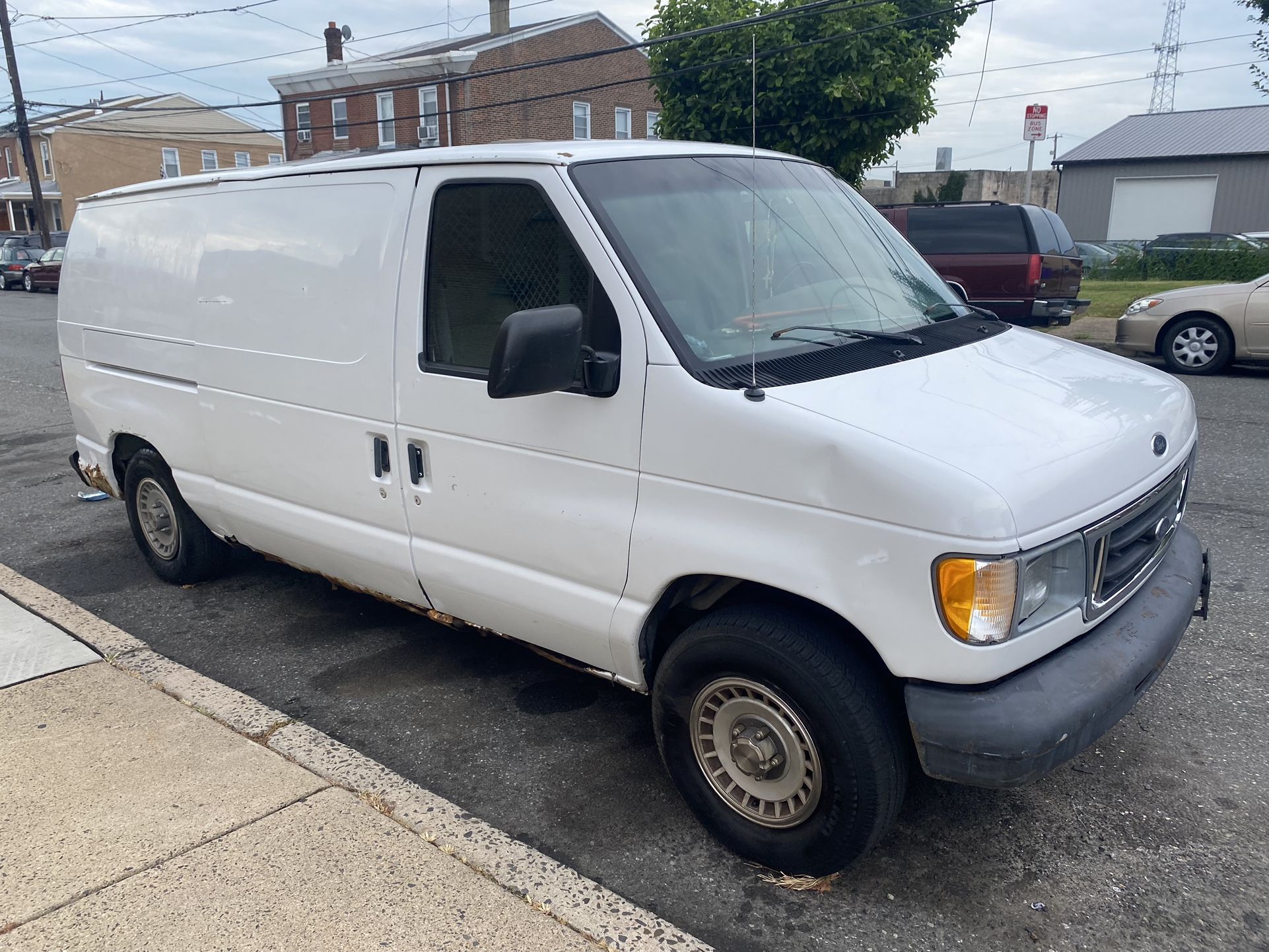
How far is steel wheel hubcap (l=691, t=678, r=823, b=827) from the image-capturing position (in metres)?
2.81

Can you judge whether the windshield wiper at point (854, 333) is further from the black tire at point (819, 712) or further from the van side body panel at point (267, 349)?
the van side body panel at point (267, 349)

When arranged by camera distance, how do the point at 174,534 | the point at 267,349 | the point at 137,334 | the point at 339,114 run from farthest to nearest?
the point at 339,114 < the point at 174,534 < the point at 137,334 < the point at 267,349

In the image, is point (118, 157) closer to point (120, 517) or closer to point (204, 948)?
point (120, 517)

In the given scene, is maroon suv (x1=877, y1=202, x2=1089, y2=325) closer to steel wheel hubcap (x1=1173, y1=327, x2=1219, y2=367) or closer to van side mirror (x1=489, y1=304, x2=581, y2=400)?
steel wheel hubcap (x1=1173, y1=327, x2=1219, y2=367)

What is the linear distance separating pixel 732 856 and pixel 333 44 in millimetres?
44666

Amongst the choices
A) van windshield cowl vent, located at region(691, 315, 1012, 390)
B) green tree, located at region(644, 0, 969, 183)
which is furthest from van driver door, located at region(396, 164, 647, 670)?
green tree, located at region(644, 0, 969, 183)

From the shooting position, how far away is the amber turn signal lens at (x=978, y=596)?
95.0 inches

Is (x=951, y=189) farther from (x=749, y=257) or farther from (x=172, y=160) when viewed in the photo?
(x=749, y=257)

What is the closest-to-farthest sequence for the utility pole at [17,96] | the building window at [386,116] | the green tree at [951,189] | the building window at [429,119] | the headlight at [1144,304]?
the headlight at [1144,304] < the utility pole at [17,96] < the building window at [429,119] < the building window at [386,116] < the green tree at [951,189]

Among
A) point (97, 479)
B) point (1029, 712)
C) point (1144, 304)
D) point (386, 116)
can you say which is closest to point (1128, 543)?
point (1029, 712)

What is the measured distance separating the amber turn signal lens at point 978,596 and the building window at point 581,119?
38716 millimetres

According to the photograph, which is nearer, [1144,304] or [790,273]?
[790,273]

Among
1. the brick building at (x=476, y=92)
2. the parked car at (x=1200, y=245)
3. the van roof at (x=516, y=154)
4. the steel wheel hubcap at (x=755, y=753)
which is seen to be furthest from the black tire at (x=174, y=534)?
the brick building at (x=476, y=92)

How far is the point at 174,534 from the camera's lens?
5281mm
